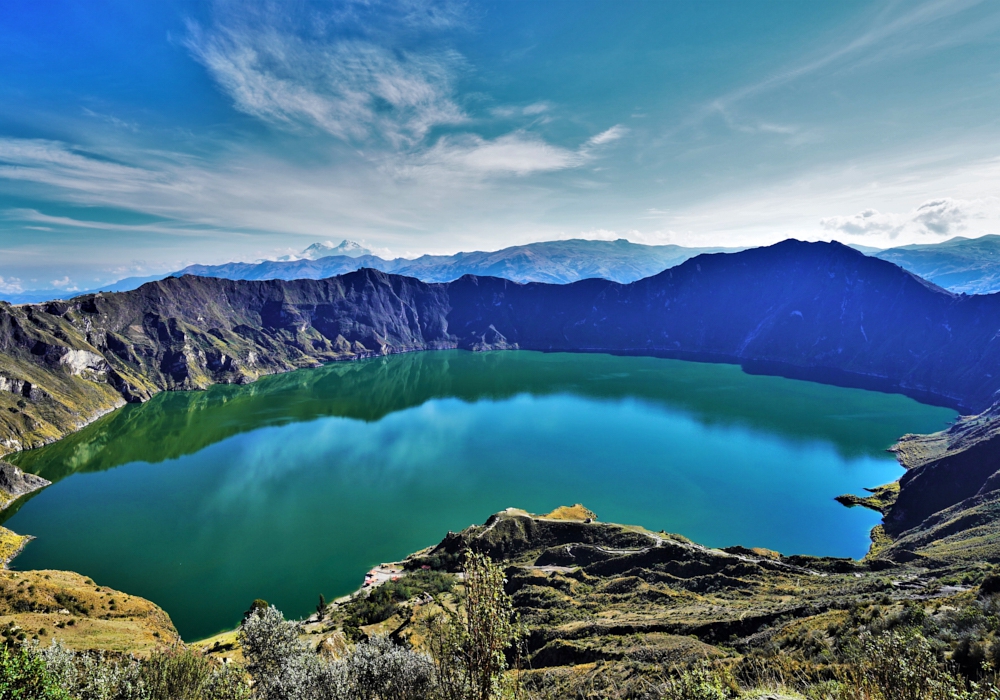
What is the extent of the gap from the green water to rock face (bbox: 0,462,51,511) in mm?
3428

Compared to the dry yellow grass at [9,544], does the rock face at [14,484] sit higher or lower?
higher

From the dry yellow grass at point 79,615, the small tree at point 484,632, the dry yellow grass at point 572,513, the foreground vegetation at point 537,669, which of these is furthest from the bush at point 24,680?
the dry yellow grass at point 572,513

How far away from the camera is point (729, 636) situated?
28.7m

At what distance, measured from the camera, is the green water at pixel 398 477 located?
56.9 m

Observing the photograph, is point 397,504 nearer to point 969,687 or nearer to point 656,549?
point 656,549

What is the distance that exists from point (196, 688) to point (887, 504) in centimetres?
8871

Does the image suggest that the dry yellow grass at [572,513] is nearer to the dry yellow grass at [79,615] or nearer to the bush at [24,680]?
the dry yellow grass at [79,615]

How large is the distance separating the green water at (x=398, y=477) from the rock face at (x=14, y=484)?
3.43m

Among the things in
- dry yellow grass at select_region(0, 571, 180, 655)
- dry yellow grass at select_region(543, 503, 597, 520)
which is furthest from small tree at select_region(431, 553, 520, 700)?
dry yellow grass at select_region(543, 503, 597, 520)

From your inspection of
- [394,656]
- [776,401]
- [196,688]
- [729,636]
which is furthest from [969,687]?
[776,401]

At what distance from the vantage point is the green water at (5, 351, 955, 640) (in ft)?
187

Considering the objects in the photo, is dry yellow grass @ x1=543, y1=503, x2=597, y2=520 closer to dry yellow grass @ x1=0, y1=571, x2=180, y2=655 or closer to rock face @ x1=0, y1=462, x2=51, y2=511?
dry yellow grass @ x1=0, y1=571, x2=180, y2=655

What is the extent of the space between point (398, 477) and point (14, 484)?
230 feet

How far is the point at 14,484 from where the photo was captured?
7962cm
